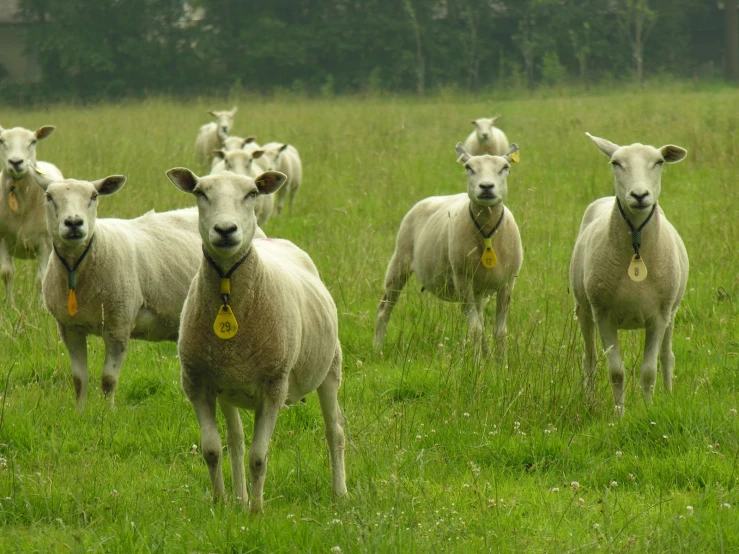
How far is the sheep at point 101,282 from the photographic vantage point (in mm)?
6051

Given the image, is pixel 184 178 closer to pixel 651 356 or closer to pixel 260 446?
pixel 260 446

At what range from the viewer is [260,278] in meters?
4.45

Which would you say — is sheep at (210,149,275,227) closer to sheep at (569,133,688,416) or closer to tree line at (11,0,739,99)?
sheep at (569,133,688,416)

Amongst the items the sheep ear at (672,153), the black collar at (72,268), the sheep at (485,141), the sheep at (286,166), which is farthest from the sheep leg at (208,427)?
the sheep at (485,141)

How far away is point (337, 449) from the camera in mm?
4859

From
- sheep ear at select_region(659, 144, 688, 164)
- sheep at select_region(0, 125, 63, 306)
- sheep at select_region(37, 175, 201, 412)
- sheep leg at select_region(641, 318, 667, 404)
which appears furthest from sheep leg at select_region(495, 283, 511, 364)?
sheep at select_region(0, 125, 63, 306)

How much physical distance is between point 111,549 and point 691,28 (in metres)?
47.4

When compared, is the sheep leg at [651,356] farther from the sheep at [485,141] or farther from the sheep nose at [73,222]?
the sheep at [485,141]

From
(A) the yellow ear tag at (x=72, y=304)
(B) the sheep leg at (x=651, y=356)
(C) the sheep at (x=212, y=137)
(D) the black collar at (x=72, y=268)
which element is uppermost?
(D) the black collar at (x=72, y=268)

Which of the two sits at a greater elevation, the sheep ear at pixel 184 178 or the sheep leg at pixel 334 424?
the sheep ear at pixel 184 178

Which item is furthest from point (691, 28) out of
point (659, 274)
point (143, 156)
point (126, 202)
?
point (659, 274)

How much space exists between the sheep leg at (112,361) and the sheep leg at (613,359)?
115 inches

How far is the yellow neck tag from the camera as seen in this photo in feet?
14.0

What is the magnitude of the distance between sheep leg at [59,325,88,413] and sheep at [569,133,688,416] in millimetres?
2980
